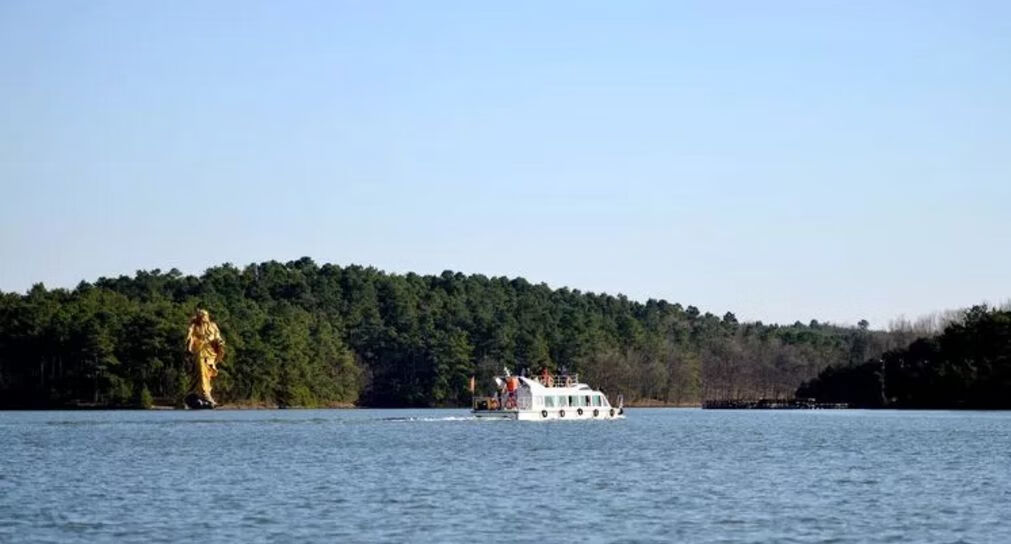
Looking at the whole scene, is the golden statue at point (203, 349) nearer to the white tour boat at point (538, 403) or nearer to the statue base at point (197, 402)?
the statue base at point (197, 402)

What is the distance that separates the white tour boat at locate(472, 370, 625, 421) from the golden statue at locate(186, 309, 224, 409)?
92.2 feet

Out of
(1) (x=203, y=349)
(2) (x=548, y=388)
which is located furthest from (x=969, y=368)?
(1) (x=203, y=349)

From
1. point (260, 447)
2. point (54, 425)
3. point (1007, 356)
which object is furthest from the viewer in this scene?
point (1007, 356)

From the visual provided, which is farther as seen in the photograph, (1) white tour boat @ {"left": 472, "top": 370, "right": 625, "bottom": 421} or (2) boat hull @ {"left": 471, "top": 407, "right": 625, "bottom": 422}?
(1) white tour boat @ {"left": 472, "top": 370, "right": 625, "bottom": 421}

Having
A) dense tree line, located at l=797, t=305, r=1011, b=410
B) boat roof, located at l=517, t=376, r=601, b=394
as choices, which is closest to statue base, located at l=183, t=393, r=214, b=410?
boat roof, located at l=517, t=376, r=601, b=394

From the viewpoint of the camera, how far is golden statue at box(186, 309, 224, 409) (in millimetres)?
147000

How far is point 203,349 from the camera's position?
148 m

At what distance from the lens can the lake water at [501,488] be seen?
47031 mm

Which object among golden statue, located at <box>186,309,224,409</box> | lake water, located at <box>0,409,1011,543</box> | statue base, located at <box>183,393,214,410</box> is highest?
golden statue, located at <box>186,309,224,409</box>

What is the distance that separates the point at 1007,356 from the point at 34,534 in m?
143

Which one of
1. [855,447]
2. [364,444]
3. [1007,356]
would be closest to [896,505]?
[855,447]

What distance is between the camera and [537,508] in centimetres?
5316

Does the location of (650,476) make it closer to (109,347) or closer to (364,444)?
(364,444)

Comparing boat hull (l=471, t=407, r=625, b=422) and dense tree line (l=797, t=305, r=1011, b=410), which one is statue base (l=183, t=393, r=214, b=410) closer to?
boat hull (l=471, t=407, r=625, b=422)
